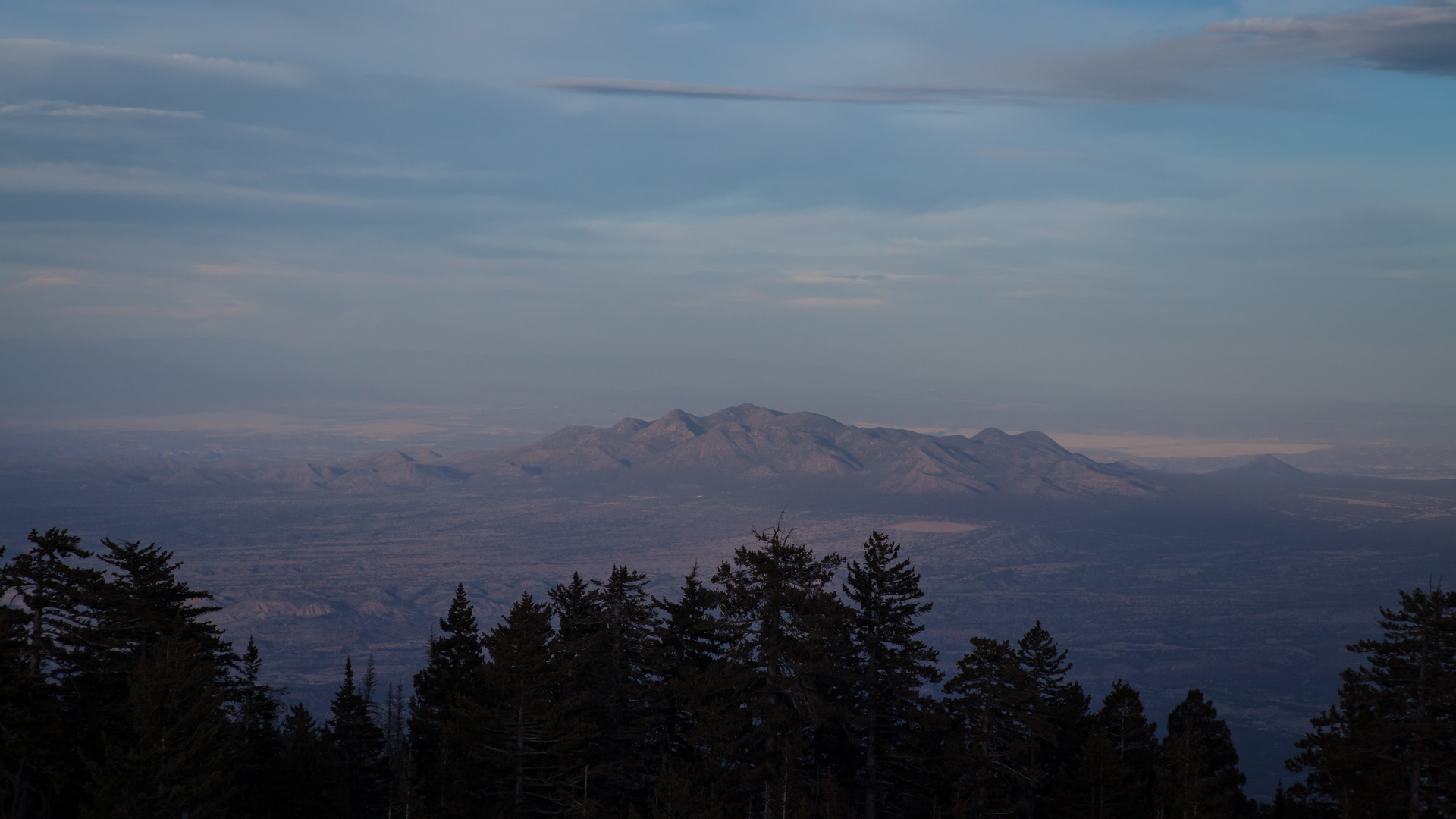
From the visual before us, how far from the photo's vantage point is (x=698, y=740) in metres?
26.3

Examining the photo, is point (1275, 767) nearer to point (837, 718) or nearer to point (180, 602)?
point (837, 718)

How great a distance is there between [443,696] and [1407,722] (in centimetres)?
2931

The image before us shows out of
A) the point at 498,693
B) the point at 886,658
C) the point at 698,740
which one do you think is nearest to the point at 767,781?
the point at 698,740

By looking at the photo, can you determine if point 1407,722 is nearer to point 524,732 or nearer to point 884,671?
point 884,671

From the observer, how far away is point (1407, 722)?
27188mm

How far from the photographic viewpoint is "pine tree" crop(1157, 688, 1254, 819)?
29031mm

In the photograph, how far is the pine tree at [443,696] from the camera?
30.2m

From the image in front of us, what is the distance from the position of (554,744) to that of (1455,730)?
23566 millimetres

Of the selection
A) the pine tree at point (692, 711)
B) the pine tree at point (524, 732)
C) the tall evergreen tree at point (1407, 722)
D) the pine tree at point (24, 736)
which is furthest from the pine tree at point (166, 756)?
the tall evergreen tree at point (1407, 722)

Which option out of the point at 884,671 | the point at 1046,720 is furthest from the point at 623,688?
the point at 1046,720

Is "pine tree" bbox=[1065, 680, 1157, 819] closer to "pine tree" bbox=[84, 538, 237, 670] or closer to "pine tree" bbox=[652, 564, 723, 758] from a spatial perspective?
"pine tree" bbox=[652, 564, 723, 758]

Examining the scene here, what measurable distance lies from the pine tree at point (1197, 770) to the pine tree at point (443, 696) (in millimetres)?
20610

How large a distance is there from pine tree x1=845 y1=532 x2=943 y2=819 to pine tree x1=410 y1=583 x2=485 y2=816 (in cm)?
1146

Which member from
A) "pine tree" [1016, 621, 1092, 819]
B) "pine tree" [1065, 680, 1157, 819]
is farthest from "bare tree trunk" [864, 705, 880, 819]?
"pine tree" [1065, 680, 1157, 819]
